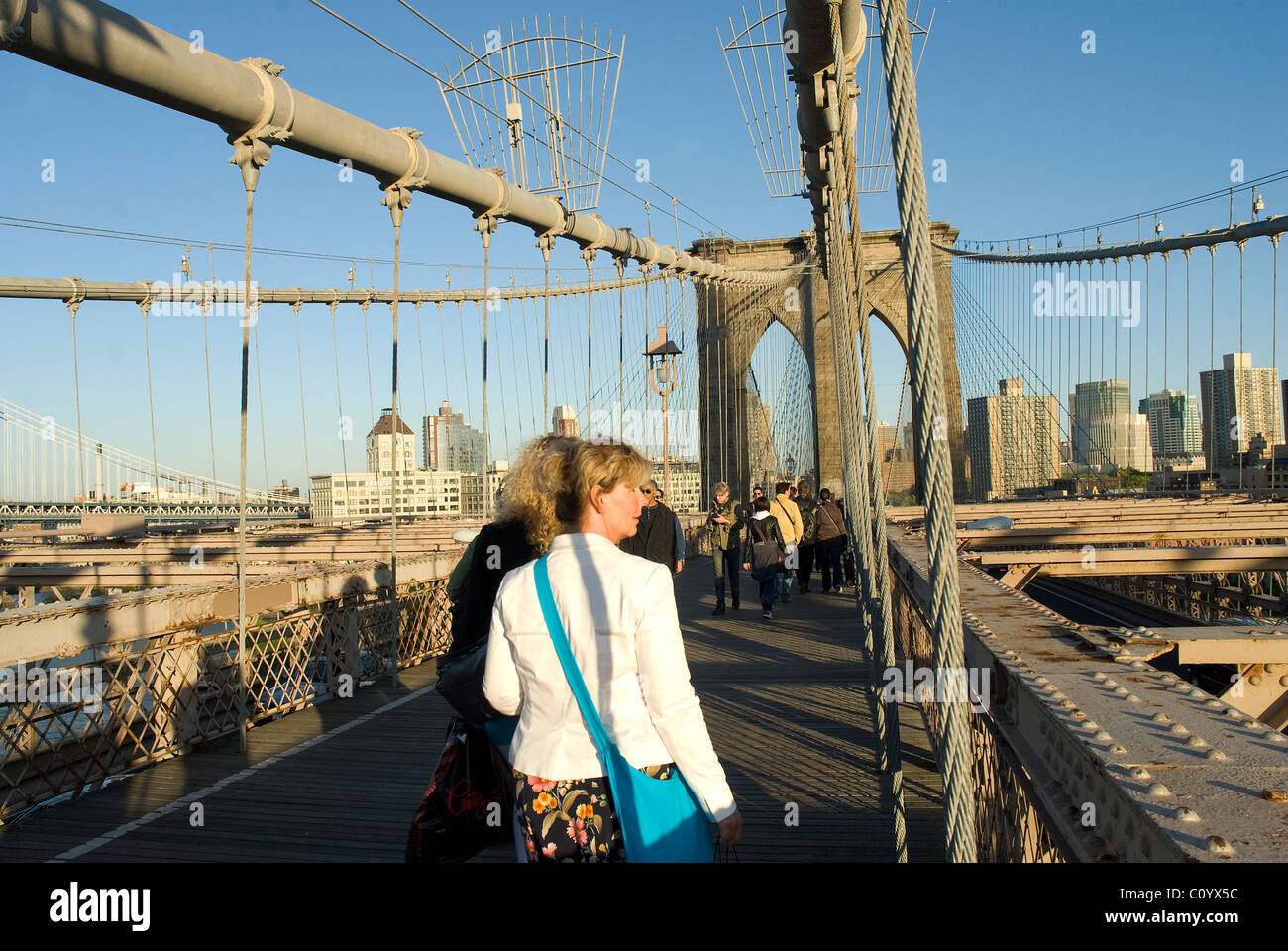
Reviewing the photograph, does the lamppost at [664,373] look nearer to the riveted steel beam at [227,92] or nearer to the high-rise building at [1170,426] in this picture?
the riveted steel beam at [227,92]

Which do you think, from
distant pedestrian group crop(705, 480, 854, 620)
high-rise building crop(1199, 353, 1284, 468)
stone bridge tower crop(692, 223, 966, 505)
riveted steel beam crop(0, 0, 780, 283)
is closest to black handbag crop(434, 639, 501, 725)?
riveted steel beam crop(0, 0, 780, 283)

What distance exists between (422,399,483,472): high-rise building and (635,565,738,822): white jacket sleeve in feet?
144

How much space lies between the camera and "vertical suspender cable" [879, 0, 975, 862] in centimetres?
132

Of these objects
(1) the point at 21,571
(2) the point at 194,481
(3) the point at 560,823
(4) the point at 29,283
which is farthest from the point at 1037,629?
(2) the point at 194,481

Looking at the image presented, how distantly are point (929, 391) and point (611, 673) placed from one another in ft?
2.18

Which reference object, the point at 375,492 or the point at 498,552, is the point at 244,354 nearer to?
the point at 498,552

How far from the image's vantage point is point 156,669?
4441 millimetres

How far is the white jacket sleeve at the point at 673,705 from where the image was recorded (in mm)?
1528

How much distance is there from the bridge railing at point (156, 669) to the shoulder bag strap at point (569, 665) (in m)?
3.09

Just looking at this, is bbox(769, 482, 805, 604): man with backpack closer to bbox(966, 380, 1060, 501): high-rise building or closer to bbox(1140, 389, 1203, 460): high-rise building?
bbox(966, 380, 1060, 501): high-rise building

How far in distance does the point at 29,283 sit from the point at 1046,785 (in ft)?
53.7

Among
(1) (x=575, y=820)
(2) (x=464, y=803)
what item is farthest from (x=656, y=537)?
(1) (x=575, y=820)

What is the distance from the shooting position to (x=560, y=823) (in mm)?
1567

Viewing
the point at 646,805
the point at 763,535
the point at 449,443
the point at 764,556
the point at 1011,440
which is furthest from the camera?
the point at 449,443
